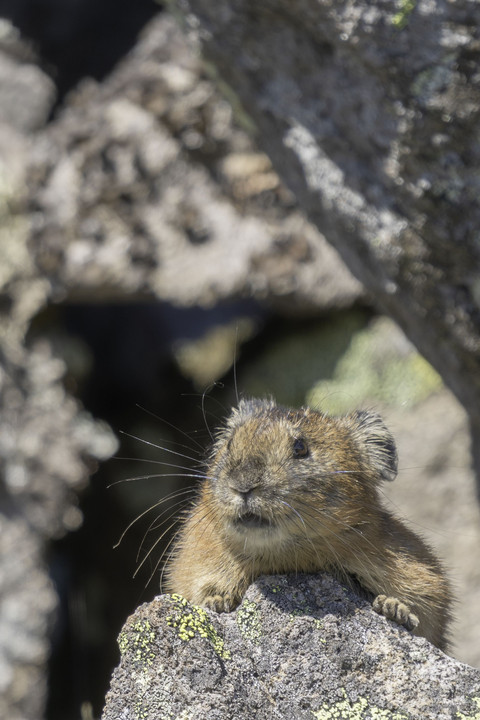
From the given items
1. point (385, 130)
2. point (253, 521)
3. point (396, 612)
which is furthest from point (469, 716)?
point (385, 130)

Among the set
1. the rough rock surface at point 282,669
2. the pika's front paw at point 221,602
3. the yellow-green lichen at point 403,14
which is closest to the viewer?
the rough rock surface at point 282,669

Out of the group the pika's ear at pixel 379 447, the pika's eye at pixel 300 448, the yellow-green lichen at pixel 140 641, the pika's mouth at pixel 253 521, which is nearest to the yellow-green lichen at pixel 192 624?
the yellow-green lichen at pixel 140 641

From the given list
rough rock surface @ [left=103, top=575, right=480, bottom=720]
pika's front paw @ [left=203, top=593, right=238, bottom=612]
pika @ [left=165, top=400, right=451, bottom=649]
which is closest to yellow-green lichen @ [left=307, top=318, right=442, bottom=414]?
pika @ [left=165, top=400, right=451, bottom=649]

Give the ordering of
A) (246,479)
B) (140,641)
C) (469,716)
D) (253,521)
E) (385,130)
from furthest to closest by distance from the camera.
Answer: (385,130) < (253,521) < (246,479) < (140,641) < (469,716)

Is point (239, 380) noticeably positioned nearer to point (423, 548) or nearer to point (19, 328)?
point (19, 328)

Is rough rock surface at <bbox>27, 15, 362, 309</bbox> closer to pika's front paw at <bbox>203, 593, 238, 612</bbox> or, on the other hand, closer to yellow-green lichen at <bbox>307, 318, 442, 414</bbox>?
yellow-green lichen at <bbox>307, 318, 442, 414</bbox>

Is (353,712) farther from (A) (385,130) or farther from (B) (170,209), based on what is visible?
(B) (170,209)

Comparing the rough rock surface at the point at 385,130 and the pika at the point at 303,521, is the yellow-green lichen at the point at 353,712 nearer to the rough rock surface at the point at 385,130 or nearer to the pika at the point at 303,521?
the pika at the point at 303,521
